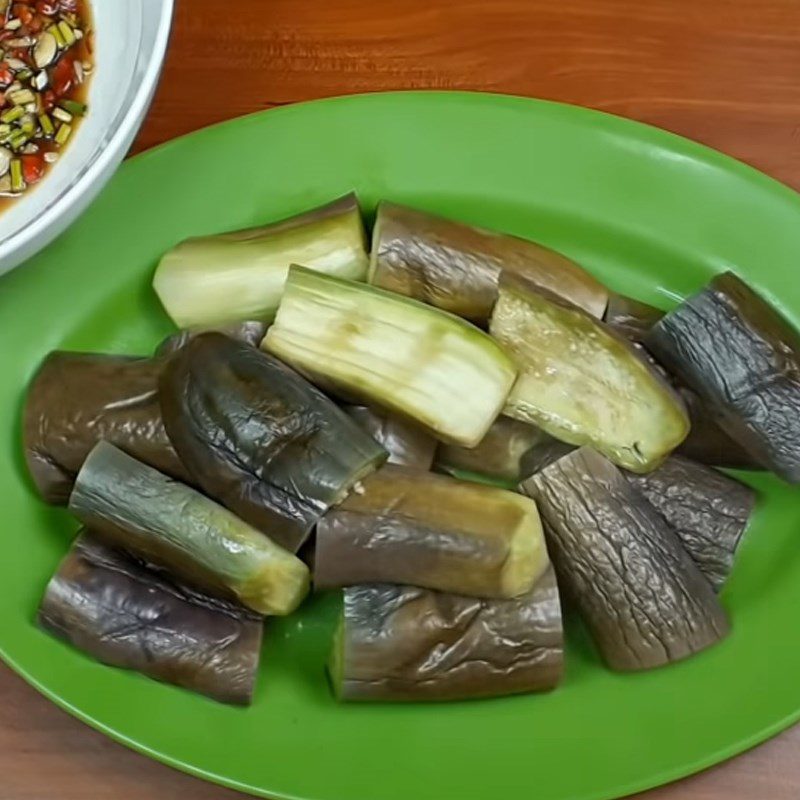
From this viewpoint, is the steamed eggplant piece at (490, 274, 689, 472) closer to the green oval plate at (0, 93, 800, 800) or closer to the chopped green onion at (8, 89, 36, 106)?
the green oval plate at (0, 93, 800, 800)

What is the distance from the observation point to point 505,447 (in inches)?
49.6

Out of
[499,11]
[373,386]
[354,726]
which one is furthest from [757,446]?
[499,11]

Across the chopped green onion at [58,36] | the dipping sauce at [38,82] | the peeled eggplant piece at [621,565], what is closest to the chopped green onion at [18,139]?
the dipping sauce at [38,82]

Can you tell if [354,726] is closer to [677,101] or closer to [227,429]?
[227,429]

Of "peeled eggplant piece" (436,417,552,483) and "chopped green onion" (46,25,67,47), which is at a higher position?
"chopped green onion" (46,25,67,47)

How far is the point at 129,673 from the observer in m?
1.21

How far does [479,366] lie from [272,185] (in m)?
0.34

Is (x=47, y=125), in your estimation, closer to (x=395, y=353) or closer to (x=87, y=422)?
(x=87, y=422)

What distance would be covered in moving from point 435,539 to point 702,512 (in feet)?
0.95

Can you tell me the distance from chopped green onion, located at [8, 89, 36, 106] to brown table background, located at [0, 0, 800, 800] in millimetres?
155

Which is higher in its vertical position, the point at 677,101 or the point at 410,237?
the point at 677,101

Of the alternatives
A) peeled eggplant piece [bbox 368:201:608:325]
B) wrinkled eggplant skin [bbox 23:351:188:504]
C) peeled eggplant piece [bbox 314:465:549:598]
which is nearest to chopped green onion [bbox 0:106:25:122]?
wrinkled eggplant skin [bbox 23:351:188:504]

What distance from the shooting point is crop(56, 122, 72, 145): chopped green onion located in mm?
1263

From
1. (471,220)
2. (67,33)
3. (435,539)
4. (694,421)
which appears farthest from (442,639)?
(67,33)
